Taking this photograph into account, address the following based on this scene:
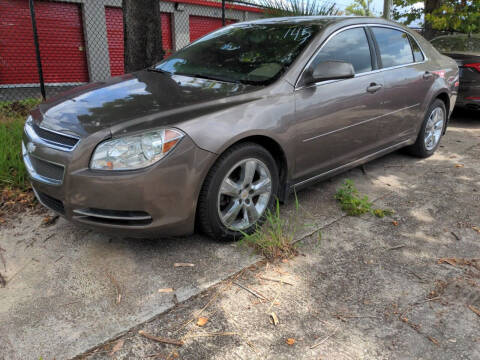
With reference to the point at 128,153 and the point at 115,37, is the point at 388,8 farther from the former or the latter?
the point at 115,37

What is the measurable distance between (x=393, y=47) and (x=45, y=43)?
11.9 meters

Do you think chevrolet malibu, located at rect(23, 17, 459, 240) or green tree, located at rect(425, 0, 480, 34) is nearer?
chevrolet malibu, located at rect(23, 17, 459, 240)

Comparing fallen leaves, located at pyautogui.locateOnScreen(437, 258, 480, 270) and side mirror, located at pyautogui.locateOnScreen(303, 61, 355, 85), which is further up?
side mirror, located at pyautogui.locateOnScreen(303, 61, 355, 85)

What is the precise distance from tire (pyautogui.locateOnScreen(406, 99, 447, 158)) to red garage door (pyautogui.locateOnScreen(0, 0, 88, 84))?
11631 mm

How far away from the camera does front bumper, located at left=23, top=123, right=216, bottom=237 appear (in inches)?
101

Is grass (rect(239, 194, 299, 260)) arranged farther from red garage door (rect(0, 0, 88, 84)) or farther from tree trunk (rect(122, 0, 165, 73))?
red garage door (rect(0, 0, 88, 84))

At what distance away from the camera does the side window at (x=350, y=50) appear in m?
3.58

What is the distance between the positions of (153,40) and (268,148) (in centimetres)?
338

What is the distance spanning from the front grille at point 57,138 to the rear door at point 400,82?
9.31ft

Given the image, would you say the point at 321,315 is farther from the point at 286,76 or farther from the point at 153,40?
the point at 153,40

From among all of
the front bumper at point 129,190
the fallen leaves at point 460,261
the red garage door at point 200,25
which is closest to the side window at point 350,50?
the front bumper at point 129,190

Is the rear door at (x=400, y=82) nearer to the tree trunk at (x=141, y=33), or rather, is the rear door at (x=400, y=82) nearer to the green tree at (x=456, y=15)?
the tree trunk at (x=141, y=33)

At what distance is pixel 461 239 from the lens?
329 centimetres

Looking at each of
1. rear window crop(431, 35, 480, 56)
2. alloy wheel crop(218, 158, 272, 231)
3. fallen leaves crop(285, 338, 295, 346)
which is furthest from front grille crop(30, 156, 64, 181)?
rear window crop(431, 35, 480, 56)
